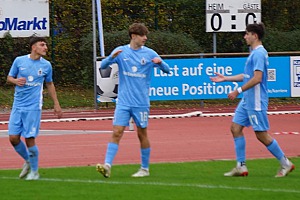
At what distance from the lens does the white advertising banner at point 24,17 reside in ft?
101

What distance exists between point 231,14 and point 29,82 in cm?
1673

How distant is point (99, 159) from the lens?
15812 mm

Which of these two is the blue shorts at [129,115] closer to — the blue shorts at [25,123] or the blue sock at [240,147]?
the blue shorts at [25,123]

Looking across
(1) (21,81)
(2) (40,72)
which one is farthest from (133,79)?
(1) (21,81)

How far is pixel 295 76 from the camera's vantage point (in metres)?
27.4

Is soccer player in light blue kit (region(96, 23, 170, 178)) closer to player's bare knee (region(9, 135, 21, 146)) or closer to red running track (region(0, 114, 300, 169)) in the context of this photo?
player's bare knee (region(9, 135, 21, 146))

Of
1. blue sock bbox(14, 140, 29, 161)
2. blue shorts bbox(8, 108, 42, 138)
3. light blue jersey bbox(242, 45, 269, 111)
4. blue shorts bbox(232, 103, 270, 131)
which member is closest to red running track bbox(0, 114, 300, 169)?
blue sock bbox(14, 140, 29, 161)

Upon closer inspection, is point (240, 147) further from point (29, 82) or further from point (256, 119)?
point (29, 82)

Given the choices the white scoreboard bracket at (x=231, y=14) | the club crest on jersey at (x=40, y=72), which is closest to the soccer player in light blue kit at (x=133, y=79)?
the club crest on jersey at (x=40, y=72)

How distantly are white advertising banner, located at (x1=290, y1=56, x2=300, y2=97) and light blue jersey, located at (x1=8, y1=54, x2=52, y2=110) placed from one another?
49.8 feet

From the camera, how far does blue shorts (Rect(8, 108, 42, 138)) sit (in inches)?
512

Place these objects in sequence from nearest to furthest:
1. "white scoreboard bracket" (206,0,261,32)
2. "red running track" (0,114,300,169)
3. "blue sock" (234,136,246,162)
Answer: "blue sock" (234,136,246,162) → "red running track" (0,114,300,169) → "white scoreboard bracket" (206,0,261,32)

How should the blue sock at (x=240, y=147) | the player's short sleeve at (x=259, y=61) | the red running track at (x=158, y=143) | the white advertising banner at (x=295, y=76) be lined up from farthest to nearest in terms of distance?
the white advertising banner at (x=295, y=76)
the red running track at (x=158, y=143)
the blue sock at (x=240, y=147)
the player's short sleeve at (x=259, y=61)

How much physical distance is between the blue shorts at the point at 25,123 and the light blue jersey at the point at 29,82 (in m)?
0.07
